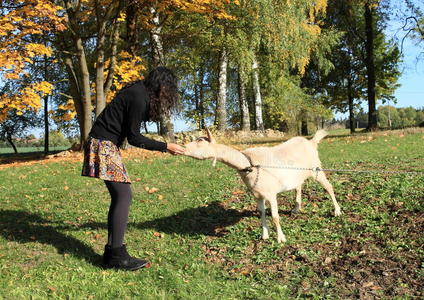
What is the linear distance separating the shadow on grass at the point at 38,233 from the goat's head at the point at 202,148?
1993 mm

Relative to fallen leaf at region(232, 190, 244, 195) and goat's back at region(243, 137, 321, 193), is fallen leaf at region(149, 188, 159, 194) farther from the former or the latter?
goat's back at region(243, 137, 321, 193)

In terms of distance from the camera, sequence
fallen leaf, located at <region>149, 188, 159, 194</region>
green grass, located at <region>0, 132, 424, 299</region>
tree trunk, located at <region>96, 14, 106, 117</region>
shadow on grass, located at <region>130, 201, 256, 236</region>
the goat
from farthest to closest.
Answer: tree trunk, located at <region>96, 14, 106, 117</region> < fallen leaf, located at <region>149, 188, 159, 194</region> < shadow on grass, located at <region>130, 201, 256, 236</region> < the goat < green grass, located at <region>0, 132, 424, 299</region>

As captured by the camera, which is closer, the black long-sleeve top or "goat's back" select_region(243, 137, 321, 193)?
the black long-sleeve top

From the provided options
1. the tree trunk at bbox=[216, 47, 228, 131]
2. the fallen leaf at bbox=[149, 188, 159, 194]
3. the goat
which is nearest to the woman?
the goat

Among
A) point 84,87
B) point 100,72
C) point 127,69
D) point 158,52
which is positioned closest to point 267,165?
point 100,72

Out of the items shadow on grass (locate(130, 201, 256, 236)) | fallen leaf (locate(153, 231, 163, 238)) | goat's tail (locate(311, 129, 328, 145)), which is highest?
goat's tail (locate(311, 129, 328, 145))

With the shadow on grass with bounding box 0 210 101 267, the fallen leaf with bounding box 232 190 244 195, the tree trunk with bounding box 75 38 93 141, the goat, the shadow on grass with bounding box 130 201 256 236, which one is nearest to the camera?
the goat

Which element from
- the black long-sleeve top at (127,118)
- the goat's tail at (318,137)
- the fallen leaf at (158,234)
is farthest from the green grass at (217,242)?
Answer: the black long-sleeve top at (127,118)

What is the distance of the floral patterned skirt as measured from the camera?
4.48 m

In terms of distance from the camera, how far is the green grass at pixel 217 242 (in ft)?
14.2

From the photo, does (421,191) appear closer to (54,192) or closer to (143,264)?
(143,264)

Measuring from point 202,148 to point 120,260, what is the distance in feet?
5.80

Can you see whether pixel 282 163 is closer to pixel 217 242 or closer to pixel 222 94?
pixel 217 242

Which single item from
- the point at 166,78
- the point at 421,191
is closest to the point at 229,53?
the point at 421,191
